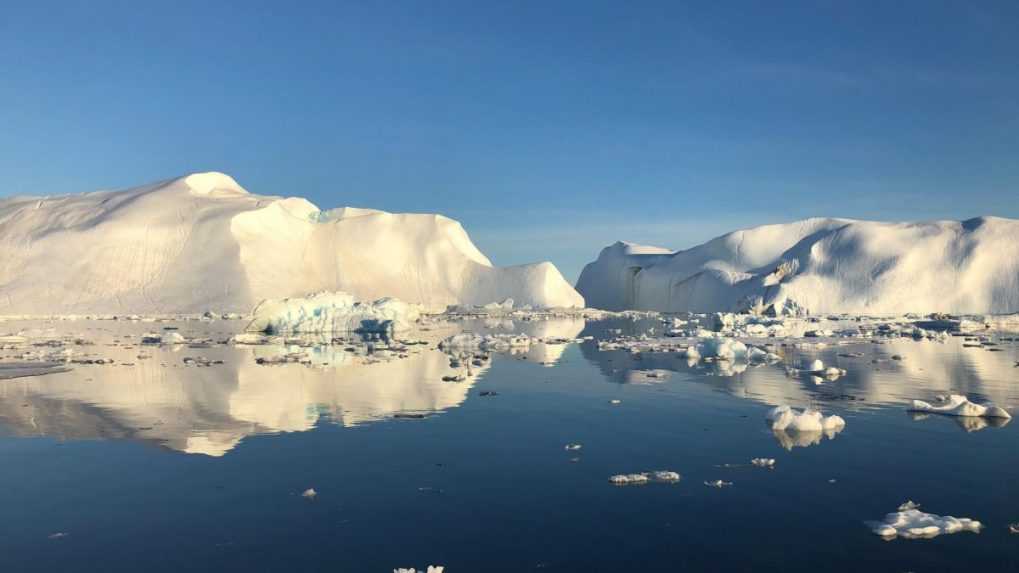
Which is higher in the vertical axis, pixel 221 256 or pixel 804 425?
pixel 221 256

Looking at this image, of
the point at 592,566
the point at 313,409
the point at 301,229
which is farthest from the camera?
the point at 301,229

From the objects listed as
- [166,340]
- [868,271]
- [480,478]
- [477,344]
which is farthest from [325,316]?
[868,271]

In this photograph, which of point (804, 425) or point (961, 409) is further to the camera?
point (961, 409)

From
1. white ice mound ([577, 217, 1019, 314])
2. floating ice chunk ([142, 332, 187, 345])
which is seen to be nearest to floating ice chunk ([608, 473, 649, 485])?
floating ice chunk ([142, 332, 187, 345])

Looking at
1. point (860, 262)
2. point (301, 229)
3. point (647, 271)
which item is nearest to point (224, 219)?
point (301, 229)

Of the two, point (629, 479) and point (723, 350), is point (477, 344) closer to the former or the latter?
point (723, 350)

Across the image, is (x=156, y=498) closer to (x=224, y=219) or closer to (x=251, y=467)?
(x=251, y=467)
